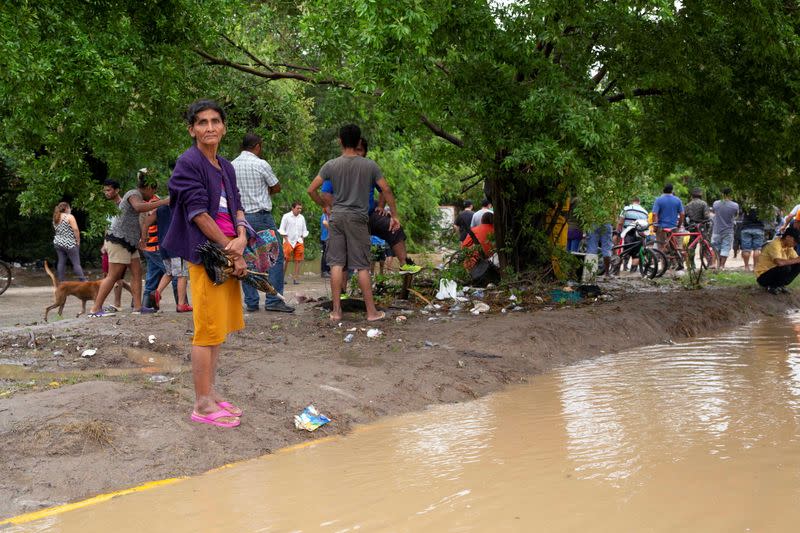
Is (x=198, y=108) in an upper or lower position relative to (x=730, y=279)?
upper

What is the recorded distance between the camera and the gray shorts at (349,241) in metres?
8.90

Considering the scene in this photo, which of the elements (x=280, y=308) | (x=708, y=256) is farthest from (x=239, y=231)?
(x=708, y=256)

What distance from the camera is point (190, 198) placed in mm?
5012

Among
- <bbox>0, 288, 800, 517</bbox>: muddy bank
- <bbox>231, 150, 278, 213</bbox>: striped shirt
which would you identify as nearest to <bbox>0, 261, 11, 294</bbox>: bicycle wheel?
<bbox>0, 288, 800, 517</bbox>: muddy bank

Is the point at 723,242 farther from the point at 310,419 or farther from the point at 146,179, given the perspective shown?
the point at 310,419

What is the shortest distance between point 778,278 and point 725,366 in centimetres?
534

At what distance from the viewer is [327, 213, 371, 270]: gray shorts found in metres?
8.90

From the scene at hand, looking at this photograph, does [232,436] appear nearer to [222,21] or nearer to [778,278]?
[222,21]

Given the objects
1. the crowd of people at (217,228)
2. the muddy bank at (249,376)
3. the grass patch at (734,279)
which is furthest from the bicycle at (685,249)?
the crowd of people at (217,228)

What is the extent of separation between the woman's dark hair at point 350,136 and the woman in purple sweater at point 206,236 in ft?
11.9

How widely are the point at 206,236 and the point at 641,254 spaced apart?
12.5 meters

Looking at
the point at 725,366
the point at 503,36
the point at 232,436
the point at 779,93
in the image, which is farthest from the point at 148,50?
the point at 779,93

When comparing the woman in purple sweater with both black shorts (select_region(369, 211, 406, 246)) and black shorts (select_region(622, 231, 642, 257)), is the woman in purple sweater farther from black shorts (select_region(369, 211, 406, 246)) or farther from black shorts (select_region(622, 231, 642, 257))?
black shorts (select_region(622, 231, 642, 257))

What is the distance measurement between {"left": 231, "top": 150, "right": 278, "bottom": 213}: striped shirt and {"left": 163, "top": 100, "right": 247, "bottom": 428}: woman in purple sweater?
13.3 feet
